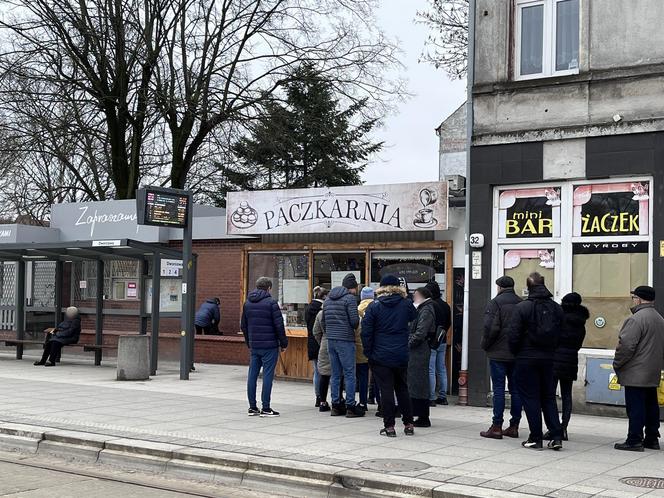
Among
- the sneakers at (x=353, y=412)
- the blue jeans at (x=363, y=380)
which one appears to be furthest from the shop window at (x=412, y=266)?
the sneakers at (x=353, y=412)

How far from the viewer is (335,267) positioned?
16.8m

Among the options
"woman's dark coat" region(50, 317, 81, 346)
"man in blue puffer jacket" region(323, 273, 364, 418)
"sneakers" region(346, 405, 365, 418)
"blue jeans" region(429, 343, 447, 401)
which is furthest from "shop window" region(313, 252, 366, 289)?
"woman's dark coat" region(50, 317, 81, 346)

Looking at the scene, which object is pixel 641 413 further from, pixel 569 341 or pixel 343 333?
pixel 343 333

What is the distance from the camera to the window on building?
1317 centimetres

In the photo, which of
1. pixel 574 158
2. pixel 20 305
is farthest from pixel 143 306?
pixel 574 158

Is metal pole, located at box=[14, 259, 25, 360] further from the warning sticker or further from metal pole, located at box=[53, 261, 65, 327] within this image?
the warning sticker

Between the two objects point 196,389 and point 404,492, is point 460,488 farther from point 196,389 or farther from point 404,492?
point 196,389

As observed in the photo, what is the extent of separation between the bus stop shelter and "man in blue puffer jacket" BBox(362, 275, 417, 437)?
6853 mm

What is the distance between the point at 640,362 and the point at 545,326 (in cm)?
113

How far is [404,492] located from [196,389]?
25.5ft

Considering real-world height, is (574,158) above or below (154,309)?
above

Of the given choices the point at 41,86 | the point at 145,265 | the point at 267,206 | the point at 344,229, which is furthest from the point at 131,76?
the point at 344,229

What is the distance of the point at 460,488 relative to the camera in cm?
753

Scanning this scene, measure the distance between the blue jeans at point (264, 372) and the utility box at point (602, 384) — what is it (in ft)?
14.3
